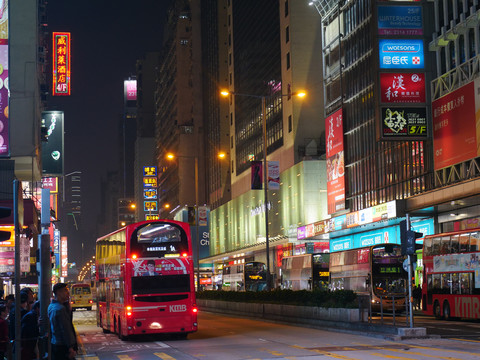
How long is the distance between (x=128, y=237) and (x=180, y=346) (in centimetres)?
409

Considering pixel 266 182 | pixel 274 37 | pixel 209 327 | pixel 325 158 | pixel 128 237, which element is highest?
pixel 274 37

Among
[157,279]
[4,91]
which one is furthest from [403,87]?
[157,279]

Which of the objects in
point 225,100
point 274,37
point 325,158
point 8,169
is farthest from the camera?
point 225,100

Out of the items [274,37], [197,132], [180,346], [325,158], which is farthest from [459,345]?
[197,132]

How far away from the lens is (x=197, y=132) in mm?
159125

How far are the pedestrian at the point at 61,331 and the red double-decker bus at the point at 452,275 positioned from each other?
2455cm

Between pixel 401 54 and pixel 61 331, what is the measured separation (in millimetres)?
40355

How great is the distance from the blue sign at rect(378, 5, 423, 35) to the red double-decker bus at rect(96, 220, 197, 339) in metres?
26.1

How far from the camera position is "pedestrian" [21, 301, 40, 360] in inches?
480

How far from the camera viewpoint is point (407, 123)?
162ft

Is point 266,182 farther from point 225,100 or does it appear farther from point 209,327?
point 225,100

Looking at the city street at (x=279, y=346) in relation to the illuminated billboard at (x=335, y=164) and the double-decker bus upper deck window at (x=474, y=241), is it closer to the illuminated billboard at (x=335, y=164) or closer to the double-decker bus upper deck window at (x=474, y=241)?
the double-decker bus upper deck window at (x=474, y=241)

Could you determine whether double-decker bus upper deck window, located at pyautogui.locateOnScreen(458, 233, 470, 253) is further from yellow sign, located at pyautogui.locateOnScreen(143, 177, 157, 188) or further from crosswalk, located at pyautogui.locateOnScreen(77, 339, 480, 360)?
yellow sign, located at pyautogui.locateOnScreen(143, 177, 157, 188)

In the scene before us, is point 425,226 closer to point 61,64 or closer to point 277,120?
point 61,64
